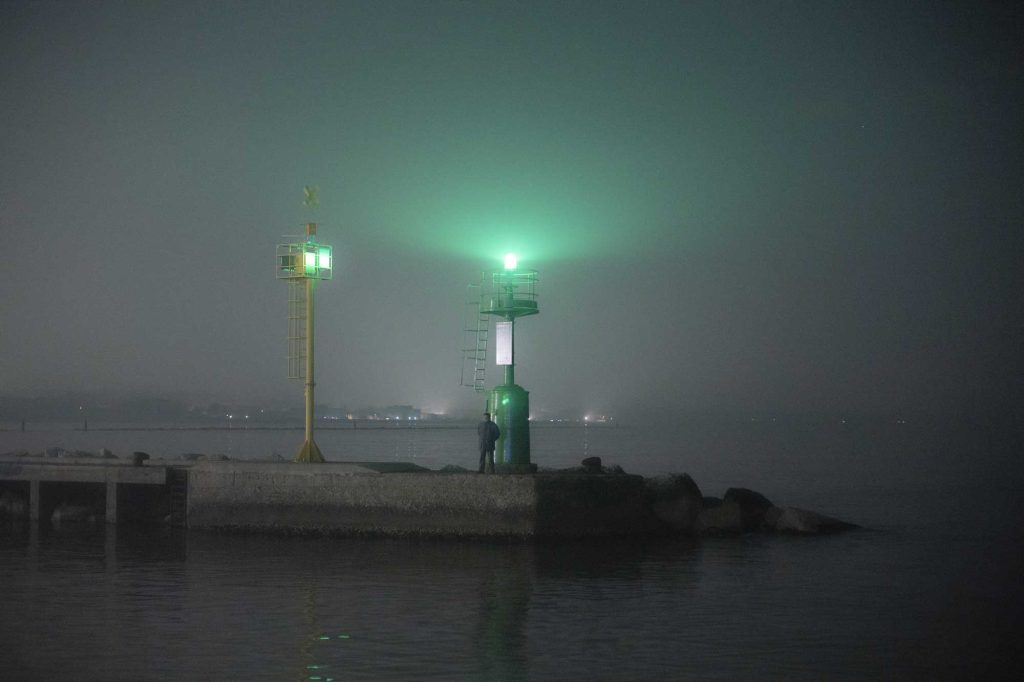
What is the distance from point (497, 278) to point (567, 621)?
1169 centimetres

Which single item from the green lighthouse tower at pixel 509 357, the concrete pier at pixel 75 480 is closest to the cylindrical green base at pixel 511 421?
the green lighthouse tower at pixel 509 357

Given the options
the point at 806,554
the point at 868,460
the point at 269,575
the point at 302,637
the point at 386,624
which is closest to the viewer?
the point at 302,637

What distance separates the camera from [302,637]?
43.2ft

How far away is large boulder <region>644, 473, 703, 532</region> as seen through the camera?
23438mm

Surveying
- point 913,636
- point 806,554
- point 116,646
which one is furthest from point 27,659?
point 806,554

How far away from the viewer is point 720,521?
24500mm

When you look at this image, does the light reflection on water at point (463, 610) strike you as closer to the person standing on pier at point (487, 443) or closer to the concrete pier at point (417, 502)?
the concrete pier at point (417, 502)

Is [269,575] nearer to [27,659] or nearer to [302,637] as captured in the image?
[302,637]

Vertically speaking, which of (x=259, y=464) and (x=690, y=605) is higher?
(x=259, y=464)

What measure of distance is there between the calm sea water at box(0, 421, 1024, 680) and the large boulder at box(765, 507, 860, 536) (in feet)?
2.43

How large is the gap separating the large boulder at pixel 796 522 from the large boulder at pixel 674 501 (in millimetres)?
2202

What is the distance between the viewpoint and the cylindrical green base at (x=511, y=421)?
23.9 metres

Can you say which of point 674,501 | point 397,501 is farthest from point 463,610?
point 674,501

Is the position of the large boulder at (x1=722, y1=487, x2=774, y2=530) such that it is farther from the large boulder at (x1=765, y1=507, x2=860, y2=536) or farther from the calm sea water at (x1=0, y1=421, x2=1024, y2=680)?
the calm sea water at (x1=0, y1=421, x2=1024, y2=680)
